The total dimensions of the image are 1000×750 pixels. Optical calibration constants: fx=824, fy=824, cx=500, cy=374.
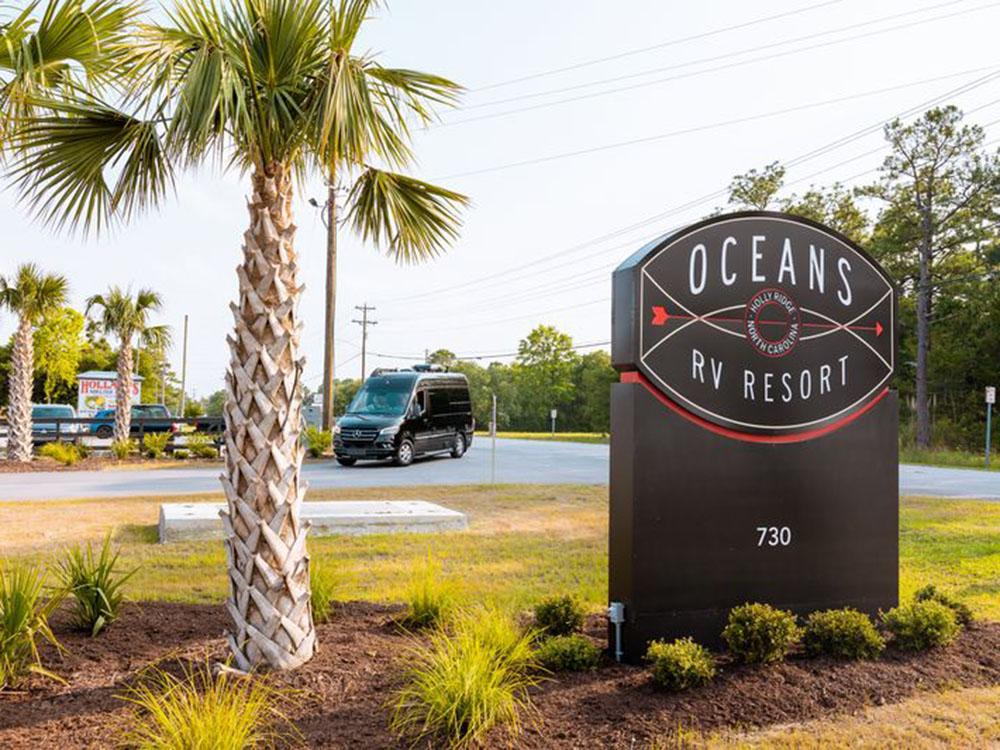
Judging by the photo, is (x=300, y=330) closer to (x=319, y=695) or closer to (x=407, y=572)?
(x=319, y=695)

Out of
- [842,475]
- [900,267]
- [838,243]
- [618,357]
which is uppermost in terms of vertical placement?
[900,267]

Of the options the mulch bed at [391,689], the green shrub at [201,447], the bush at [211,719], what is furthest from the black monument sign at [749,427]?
the green shrub at [201,447]

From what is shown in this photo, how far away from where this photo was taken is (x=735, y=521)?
→ 202 inches

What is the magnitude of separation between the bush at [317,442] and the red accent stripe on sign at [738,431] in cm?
1968

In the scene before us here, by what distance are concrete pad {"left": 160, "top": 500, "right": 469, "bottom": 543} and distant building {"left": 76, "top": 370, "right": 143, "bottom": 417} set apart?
75.4ft

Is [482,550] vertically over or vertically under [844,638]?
under

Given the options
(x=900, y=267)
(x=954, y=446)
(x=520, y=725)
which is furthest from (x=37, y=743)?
(x=900, y=267)

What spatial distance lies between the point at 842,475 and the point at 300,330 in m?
3.66

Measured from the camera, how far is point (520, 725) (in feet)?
12.2

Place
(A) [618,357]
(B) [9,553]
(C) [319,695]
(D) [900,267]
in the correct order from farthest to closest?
(D) [900,267] < (B) [9,553] < (A) [618,357] < (C) [319,695]

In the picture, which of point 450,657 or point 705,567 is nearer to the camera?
point 450,657

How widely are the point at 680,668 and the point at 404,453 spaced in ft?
55.2

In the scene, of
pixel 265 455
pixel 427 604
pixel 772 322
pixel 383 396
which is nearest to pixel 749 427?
pixel 772 322

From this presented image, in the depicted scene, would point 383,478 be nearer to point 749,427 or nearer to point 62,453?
point 62,453
